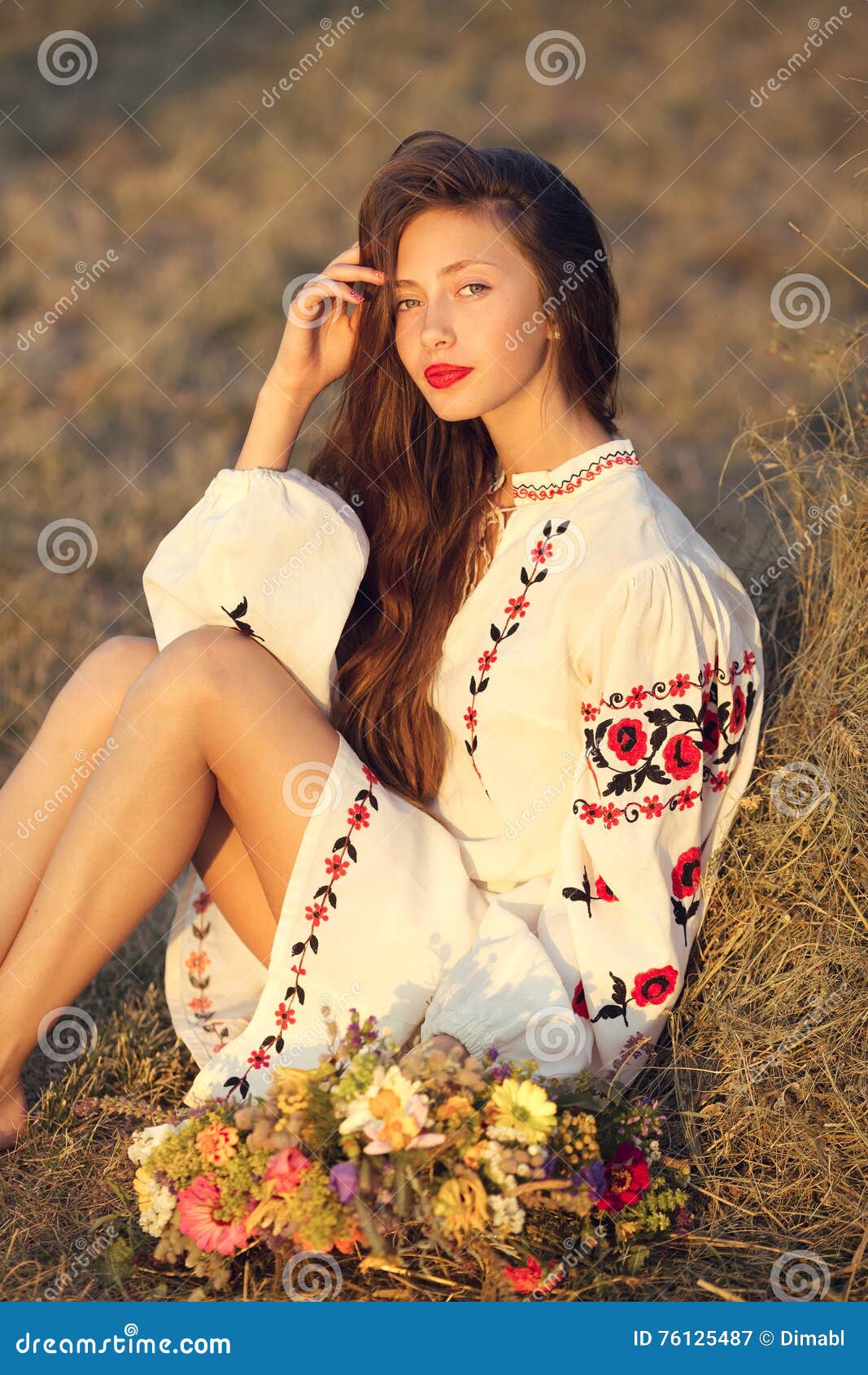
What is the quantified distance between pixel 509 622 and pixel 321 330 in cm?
65

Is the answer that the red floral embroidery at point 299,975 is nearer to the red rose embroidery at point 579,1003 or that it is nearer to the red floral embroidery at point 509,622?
the red floral embroidery at point 509,622

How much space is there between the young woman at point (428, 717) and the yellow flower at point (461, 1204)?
0.86 ft

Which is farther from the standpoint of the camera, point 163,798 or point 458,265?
point 458,265

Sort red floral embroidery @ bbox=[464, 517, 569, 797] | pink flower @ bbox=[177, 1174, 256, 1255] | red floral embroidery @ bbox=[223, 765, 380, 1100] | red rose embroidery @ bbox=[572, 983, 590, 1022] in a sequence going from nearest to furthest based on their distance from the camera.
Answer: pink flower @ bbox=[177, 1174, 256, 1255] < red rose embroidery @ bbox=[572, 983, 590, 1022] < red floral embroidery @ bbox=[223, 765, 380, 1100] < red floral embroidery @ bbox=[464, 517, 569, 797]

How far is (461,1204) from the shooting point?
6.36ft

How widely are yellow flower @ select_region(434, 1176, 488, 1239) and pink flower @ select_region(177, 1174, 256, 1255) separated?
0.92 ft

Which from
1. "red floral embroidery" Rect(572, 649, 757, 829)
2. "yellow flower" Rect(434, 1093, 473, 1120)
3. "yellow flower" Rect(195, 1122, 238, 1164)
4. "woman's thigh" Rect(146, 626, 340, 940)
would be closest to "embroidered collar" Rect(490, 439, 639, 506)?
"red floral embroidery" Rect(572, 649, 757, 829)

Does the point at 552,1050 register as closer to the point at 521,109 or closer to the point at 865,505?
the point at 865,505

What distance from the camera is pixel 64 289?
7.50 meters

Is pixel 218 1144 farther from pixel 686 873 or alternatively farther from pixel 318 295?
pixel 318 295

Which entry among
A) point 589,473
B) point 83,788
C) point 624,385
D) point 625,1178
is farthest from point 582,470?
Answer: point 624,385

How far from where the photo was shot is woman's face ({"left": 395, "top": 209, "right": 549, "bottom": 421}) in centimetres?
247

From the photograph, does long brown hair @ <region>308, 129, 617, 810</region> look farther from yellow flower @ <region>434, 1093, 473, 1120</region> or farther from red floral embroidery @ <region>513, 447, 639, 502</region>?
yellow flower @ <region>434, 1093, 473, 1120</region>

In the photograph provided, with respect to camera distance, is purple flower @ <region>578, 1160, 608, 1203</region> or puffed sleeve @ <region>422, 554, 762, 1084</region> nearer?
purple flower @ <region>578, 1160, 608, 1203</region>
